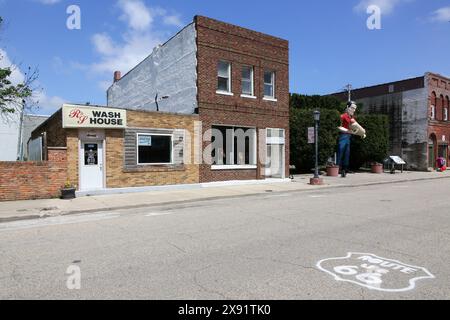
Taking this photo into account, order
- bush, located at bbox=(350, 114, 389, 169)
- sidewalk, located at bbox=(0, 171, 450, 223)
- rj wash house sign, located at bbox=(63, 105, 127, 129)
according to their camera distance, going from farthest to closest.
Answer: bush, located at bbox=(350, 114, 389, 169) < rj wash house sign, located at bbox=(63, 105, 127, 129) < sidewalk, located at bbox=(0, 171, 450, 223)

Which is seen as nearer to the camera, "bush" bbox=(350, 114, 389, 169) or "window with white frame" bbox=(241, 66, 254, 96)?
"window with white frame" bbox=(241, 66, 254, 96)

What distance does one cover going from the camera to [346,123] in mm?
26984

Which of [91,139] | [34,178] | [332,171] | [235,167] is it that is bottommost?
[332,171]

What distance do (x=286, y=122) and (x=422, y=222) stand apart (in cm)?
1286

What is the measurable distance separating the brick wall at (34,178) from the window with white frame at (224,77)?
7.95 m

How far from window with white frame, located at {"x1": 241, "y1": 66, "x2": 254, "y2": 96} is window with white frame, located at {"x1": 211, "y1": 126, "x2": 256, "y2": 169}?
194cm

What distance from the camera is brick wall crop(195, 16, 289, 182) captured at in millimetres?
17406

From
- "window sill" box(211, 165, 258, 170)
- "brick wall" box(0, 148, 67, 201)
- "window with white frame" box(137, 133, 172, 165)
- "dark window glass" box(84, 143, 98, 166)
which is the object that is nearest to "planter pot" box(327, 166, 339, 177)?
"window sill" box(211, 165, 258, 170)

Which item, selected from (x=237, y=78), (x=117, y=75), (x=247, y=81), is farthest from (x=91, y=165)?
(x=117, y=75)

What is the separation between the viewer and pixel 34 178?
13.1 meters

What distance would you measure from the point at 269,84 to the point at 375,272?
633 inches

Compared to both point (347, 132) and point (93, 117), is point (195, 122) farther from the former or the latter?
point (347, 132)

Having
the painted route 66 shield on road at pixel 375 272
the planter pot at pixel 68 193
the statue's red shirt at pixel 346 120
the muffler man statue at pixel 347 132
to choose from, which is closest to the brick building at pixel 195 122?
the planter pot at pixel 68 193

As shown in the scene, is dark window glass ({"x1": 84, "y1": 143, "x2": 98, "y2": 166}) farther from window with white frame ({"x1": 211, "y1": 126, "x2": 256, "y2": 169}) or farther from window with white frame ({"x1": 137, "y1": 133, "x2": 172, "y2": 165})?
window with white frame ({"x1": 211, "y1": 126, "x2": 256, "y2": 169})
